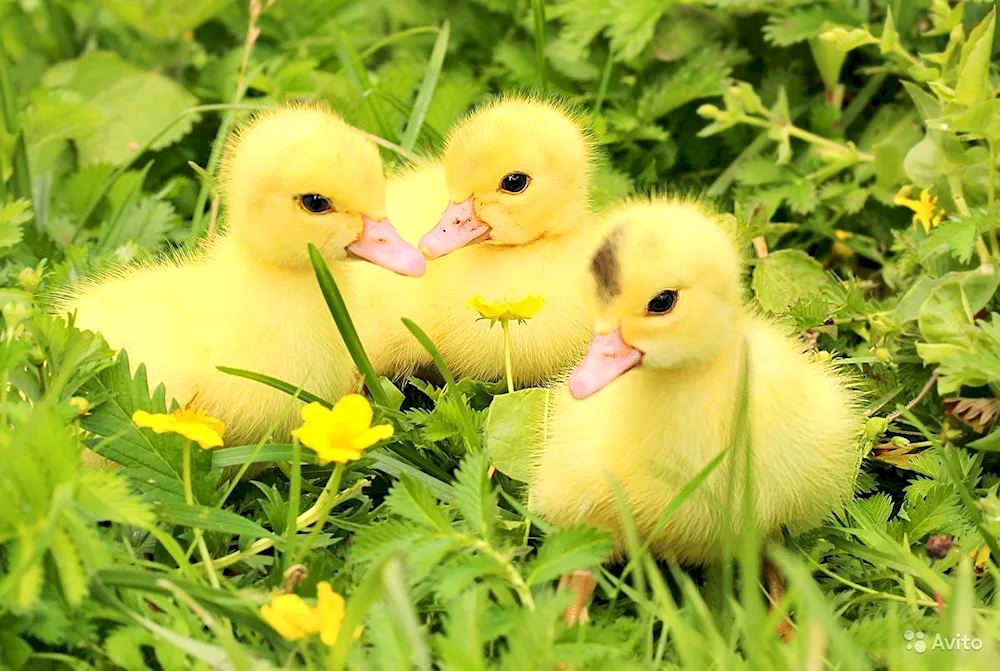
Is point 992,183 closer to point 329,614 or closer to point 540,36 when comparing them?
point 540,36

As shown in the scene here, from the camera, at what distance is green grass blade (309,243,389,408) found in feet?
7.57

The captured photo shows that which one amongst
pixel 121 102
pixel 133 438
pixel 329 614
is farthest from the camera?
pixel 121 102

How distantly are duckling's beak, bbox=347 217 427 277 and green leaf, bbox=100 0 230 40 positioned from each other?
1603 mm

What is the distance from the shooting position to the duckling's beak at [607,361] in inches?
80.5

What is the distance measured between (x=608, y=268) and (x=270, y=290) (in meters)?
0.75

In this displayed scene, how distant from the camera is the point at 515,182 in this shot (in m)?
2.64

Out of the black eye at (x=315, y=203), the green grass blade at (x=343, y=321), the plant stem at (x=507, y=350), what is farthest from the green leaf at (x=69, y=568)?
the plant stem at (x=507, y=350)

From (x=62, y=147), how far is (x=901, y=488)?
2373mm

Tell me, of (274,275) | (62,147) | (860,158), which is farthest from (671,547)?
(62,147)

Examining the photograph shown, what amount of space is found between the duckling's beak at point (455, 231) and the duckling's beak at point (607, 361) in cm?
64

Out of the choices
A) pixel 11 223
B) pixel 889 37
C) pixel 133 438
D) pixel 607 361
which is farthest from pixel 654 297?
pixel 11 223

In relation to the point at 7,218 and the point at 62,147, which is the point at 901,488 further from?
the point at 62,147

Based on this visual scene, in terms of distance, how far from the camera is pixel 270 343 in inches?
95.8

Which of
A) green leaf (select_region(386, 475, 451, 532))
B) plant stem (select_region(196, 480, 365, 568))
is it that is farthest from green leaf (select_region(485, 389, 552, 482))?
green leaf (select_region(386, 475, 451, 532))
